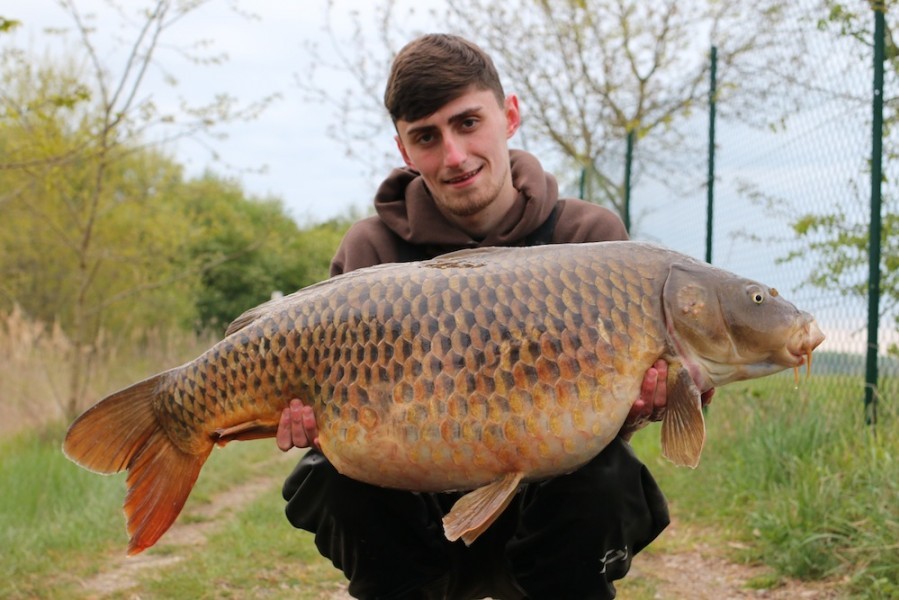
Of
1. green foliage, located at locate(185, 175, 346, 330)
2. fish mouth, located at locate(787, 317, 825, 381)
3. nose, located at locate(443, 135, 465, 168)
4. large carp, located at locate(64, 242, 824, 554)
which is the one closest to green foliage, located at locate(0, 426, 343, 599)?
large carp, located at locate(64, 242, 824, 554)

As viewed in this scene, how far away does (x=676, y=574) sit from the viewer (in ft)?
10.2

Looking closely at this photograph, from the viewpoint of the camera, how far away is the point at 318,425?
182 centimetres

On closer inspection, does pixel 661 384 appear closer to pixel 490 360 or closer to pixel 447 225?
pixel 490 360

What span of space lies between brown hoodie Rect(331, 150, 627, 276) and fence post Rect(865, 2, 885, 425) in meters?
1.37

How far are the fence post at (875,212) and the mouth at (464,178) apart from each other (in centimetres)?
174

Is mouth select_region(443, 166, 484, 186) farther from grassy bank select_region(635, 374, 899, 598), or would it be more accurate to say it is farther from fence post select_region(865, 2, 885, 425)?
fence post select_region(865, 2, 885, 425)

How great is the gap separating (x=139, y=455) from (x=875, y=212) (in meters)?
2.62

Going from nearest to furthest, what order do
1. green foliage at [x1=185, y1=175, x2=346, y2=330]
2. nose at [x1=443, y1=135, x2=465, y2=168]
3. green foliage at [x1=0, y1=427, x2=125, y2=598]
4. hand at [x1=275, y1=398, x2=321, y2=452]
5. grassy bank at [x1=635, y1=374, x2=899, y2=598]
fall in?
hand at [x1=275, y1=398, x2=321, y2=452] < nose at [x1=443, y1=135, x2=465, y2=168] < grassy bank at [x1=635, y1=374, x2=899, y2=598] < green foliage at [x1=0, y1=427, x2=125, y2=598] < green foliage at [x1=185, y1=175, x2=346, y2=330]

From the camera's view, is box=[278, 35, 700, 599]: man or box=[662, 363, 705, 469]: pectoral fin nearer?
box=[662, 363, 705, 469]: pectoral fin

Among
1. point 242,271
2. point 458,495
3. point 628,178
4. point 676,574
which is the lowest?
point 676,574

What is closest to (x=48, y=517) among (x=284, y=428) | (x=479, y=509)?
(x=284, y=428)

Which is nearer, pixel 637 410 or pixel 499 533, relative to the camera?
pixel 637 410

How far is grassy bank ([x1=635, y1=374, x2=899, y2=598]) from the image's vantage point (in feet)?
8.62

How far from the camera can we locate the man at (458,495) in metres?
1.98
